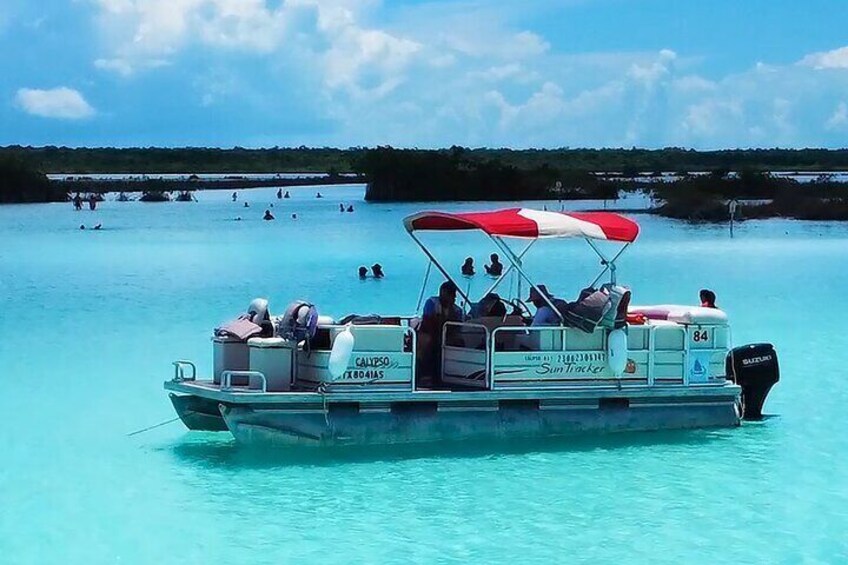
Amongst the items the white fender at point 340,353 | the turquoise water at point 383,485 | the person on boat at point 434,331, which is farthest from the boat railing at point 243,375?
the person on boat at point 434,331

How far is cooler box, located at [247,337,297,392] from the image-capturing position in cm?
1224

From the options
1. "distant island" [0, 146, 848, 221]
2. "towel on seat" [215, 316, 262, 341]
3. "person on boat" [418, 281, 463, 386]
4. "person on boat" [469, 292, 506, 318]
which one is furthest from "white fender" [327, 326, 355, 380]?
"distant island" [0, 146, 848, 221]

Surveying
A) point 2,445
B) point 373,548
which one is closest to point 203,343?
point 2,445

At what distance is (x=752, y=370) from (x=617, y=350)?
2.29m

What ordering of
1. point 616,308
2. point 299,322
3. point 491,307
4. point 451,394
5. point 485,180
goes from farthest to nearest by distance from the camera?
point 485,180 < point 491,307 < point 616,308 < point 451,394 < point 299,322

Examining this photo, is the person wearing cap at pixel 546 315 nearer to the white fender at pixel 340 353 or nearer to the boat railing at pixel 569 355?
the boat railing at pixel 569 355

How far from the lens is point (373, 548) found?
10.2m

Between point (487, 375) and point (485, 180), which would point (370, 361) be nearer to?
point (487, 375)

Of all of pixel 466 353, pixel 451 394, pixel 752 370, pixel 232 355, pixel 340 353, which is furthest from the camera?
pixel 752 370

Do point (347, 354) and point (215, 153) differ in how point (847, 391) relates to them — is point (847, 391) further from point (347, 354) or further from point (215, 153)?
point (215, 153)

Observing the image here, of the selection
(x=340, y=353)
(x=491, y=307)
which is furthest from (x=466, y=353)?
(x=340, y=353)

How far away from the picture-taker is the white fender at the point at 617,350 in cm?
1281

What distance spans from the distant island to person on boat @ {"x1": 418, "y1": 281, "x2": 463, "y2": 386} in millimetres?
55201

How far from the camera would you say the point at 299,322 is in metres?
12.2
